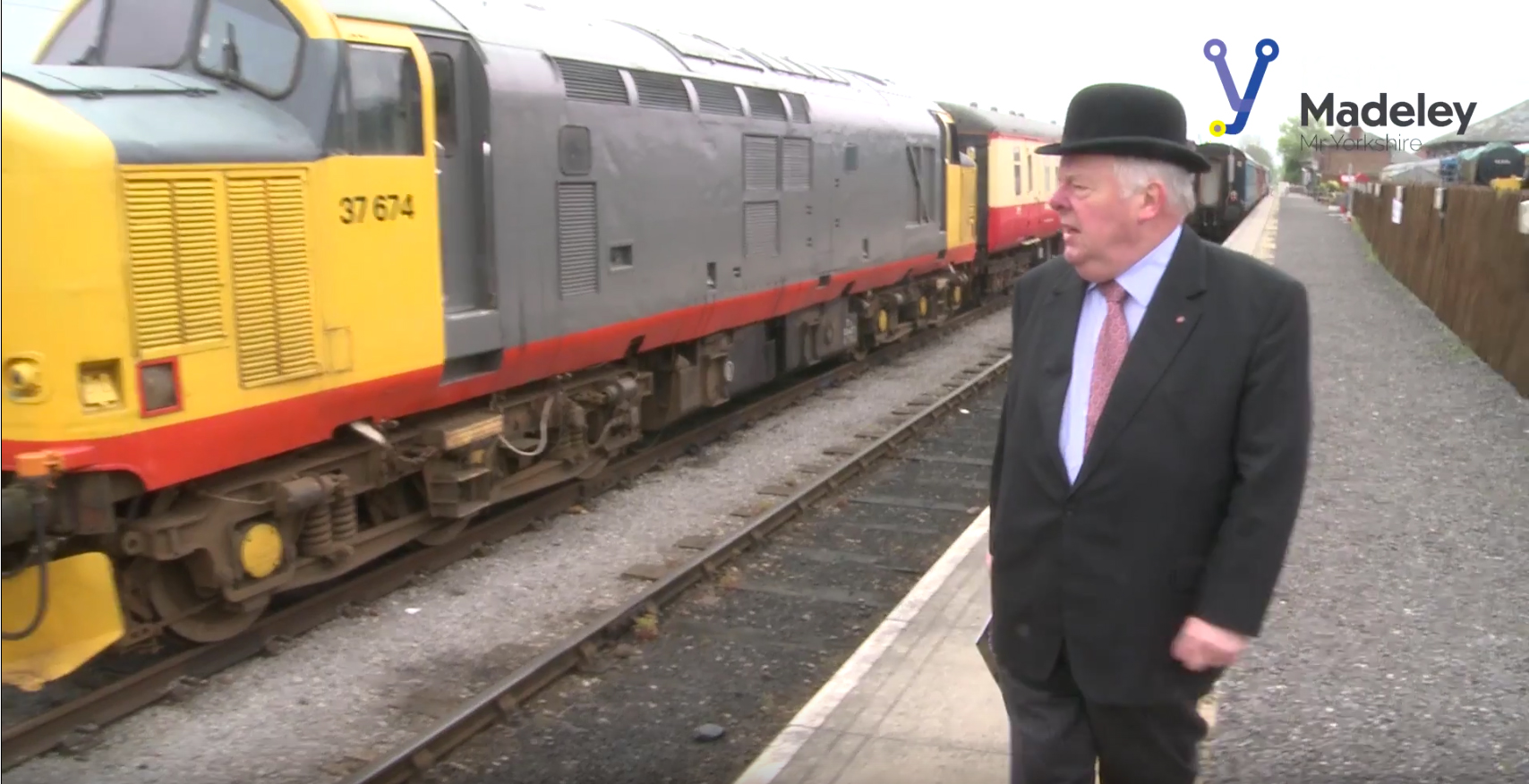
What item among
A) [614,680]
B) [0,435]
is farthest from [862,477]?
[0,435]

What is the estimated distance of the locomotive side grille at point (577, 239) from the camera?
793 cm

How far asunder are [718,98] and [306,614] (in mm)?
5296

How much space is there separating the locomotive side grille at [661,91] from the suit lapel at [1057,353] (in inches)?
242

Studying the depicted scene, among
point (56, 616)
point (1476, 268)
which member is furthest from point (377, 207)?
point (1476, 268)

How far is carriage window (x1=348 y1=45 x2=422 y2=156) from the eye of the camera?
20.1 ft

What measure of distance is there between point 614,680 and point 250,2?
3620 mm

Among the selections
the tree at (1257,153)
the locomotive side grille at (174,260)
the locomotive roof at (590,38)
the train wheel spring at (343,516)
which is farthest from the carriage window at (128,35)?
the tree at (1257,153)

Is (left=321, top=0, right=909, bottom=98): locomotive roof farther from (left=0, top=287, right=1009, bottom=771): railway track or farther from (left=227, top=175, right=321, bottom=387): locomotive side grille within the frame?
(left=0, top=287, right=1009, bottom=771): railway track

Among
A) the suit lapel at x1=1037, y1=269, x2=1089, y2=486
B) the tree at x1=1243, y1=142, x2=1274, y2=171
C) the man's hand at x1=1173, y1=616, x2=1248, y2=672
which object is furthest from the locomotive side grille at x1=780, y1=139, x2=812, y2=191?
the tree at x1=1243, y1=142, x2=1274, y2=171

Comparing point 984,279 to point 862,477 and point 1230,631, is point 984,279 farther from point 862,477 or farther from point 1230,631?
point 1230,631

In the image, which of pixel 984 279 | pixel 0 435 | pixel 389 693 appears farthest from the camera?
pixel 984 279

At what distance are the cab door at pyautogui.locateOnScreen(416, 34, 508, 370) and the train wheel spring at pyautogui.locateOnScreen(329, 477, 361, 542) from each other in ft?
2.92

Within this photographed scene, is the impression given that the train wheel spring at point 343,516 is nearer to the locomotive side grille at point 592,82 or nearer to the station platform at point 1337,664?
the station platform at point 1337,664

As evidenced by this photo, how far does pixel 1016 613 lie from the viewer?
3.09 meters
